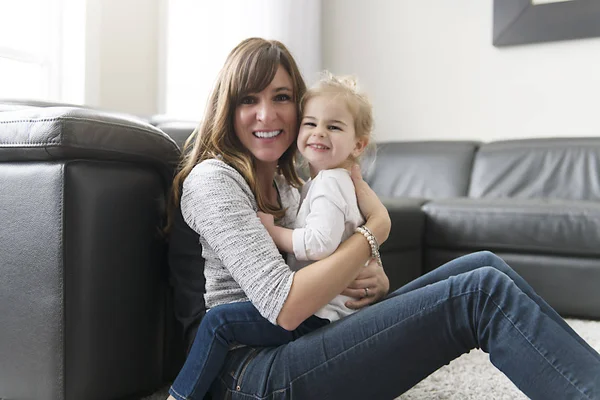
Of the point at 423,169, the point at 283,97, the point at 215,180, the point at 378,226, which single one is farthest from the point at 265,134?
the point at 423,169

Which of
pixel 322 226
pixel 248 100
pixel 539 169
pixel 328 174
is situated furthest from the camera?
pixel 539 169

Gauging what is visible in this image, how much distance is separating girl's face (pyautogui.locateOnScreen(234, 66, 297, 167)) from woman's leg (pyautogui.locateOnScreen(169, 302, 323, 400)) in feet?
1.22

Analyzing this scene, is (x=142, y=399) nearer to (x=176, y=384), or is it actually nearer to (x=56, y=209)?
(x=176, y=384)

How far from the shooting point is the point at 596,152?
294cm

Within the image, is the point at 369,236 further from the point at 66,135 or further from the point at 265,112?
the point at 66,135

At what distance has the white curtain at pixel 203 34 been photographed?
355cm

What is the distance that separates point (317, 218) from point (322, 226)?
0.02 meters

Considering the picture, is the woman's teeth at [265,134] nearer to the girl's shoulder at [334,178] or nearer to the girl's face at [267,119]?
the girl's face at [267,119]

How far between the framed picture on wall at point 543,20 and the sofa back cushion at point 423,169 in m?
0.65

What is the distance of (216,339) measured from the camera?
1.15m

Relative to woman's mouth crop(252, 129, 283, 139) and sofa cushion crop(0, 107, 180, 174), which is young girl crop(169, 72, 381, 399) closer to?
woman's mouth crop(252, 129, 283, 139)

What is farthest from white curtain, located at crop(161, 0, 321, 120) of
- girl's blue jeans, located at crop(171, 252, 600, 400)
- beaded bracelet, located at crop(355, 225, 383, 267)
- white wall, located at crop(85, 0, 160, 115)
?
girl's blue jeans, located at crop(171, 252, 600, 400)

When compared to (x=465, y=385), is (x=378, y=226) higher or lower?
higher

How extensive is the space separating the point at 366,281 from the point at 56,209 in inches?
24.5
